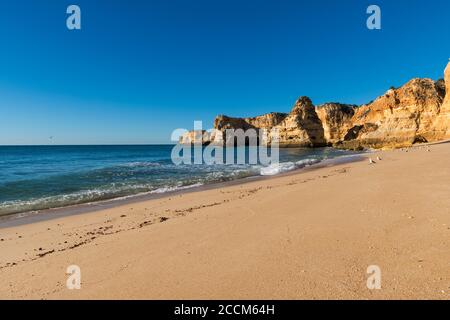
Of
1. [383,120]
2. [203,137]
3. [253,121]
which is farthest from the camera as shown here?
[253,121]

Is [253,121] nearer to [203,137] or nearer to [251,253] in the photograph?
[203,137]

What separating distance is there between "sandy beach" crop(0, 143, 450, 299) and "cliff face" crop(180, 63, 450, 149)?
157 feet

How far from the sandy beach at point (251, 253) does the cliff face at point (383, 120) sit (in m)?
47.8

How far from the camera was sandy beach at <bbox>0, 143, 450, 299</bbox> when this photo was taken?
346 cm

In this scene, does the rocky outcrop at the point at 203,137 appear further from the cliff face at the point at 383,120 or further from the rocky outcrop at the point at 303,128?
the rocky outcrop at the point at 303,128

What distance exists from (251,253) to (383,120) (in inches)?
2667

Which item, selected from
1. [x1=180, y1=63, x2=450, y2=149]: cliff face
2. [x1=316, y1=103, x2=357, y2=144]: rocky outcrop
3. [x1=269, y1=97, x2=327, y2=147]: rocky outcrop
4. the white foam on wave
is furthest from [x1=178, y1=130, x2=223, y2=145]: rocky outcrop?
the white foam on wave

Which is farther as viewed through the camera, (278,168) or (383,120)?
(383,120)

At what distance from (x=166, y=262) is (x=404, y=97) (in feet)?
216

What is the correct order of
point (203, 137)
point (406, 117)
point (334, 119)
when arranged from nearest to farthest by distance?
point (406, 117) < point (334, 119) < point (203, 137)

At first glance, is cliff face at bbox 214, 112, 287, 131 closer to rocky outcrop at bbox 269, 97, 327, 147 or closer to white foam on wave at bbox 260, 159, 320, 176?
rocky outcrop at bbox 269, 97, 327, 147

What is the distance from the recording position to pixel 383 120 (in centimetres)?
6122

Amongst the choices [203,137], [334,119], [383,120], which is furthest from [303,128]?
[203,137]
